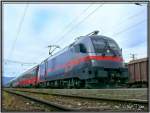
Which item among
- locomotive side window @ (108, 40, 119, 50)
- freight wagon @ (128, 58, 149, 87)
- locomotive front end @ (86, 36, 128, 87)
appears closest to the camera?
locomotive front end @ (86, 36, 128, 87)

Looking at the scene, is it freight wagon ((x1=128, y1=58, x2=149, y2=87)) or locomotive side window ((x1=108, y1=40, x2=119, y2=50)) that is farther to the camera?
freight wagon ((x1=128, y1=58, x2=149, y2=87))

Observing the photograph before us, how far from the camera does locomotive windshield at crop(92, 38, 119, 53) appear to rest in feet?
53.3

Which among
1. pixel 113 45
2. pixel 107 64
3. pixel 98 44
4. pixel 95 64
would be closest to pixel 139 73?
pixel 113 45

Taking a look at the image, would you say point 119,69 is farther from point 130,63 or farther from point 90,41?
point 130,63

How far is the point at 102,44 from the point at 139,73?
5338mm

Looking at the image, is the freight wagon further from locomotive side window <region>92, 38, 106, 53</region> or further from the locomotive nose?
locomotive side window <region>92, 38, 106, 53</region>

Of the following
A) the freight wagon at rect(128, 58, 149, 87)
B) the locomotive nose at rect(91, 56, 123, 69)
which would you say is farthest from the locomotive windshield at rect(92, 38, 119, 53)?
the freight wagon at rect(128, 58, 149, 87)

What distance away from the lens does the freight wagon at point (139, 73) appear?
19.8m

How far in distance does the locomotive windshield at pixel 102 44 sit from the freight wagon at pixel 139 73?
12.3 feet

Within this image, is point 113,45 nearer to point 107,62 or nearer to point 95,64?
point 107,62

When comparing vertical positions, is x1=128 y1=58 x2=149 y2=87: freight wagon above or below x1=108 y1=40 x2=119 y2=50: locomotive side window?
below

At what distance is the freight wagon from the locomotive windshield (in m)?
3.74

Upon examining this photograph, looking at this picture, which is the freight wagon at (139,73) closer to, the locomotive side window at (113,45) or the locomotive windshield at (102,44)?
the locomotive side window at (113,45)

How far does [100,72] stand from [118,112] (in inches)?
348
